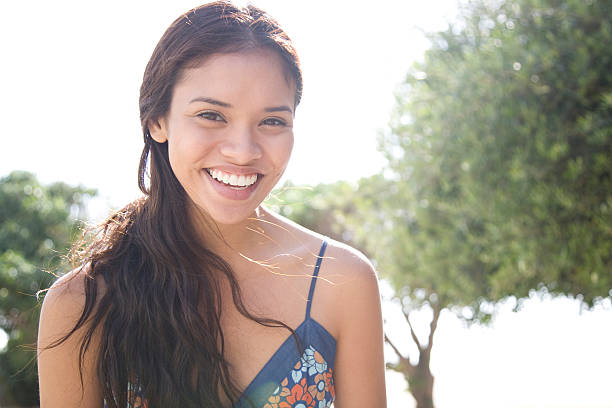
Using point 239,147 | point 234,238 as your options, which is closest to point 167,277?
point 234,238

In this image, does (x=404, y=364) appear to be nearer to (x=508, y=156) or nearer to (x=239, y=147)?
(x=508, y=156)

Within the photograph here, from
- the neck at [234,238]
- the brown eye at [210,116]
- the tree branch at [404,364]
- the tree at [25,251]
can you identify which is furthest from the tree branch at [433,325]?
the brown eye at [210,116]

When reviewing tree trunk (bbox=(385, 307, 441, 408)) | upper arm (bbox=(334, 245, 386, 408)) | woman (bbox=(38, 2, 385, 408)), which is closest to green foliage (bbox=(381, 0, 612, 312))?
tree trunk (bbox=(385, 307, 441, 408))

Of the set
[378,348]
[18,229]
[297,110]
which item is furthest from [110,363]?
[18,229]

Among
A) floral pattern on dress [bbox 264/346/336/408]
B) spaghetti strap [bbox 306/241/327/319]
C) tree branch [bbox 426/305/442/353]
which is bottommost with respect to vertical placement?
floral pattern on dress [bbox 264/346/336/408]

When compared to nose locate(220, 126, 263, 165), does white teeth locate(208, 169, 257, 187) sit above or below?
below

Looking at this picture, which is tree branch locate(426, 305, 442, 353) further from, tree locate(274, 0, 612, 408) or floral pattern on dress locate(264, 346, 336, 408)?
floral pattern on dress locate(264, 346, 336, 408)

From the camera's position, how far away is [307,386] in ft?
7.67

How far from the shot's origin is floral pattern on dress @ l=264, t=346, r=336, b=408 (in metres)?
Result: 2.29

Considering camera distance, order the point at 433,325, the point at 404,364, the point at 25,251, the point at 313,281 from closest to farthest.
A: the point at 313,281 < the point at 433,325 < the point at 404,364 < the point at 25,251

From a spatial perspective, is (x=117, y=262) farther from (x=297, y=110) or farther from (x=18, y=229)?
(x=18, y=229)

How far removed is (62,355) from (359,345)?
1125mm

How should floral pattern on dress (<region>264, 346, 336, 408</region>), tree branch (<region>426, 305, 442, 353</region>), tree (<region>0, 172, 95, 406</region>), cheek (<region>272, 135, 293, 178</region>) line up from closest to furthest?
cheek (<region>272, 135, 293, 178</region>) < floral pattern on dress (<region>264, 346, 336, 408</region>) < tree branch (<region>426, 305, 442, 353</region>) < tree (<region>0, 172, 95, 406</region>)

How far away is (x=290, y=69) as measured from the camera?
2191 millimetres
